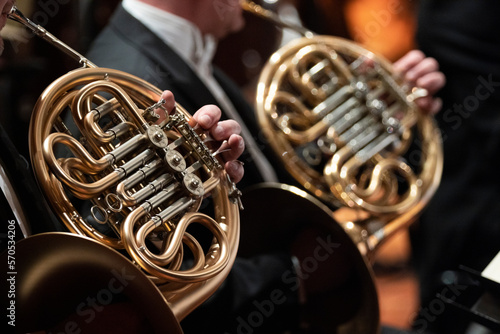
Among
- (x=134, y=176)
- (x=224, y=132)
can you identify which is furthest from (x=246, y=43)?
(x=134, y=176)

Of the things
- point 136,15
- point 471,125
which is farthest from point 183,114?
point 471,125

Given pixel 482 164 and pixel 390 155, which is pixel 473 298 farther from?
pixel 482 164

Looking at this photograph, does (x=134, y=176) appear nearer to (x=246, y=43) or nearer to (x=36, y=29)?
(x=36, y=29)

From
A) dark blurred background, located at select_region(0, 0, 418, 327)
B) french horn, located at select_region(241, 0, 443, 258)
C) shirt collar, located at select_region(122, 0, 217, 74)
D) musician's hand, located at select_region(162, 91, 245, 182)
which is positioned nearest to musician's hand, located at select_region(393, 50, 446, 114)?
french horn, located at select_region(241, 0, 443, 258)

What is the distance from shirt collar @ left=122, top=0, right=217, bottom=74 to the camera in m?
1.11

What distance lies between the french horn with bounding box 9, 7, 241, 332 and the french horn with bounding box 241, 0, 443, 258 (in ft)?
1.45

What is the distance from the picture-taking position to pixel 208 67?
133 centimetres

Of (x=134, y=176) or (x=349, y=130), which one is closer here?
(x=134, y=176)

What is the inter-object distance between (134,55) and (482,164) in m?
1.07

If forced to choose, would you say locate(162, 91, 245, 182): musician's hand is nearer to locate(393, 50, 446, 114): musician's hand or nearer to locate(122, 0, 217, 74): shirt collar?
locate(122, 0, 217, 74): shirt collar

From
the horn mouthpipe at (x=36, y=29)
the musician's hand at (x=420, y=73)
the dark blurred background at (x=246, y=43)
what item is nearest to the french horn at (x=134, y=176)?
the horn mouthpipe at (x=36, y=29)

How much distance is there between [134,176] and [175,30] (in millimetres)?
478

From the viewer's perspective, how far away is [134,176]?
2.55 ft

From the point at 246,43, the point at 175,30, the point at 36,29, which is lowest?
the point at 246,43
